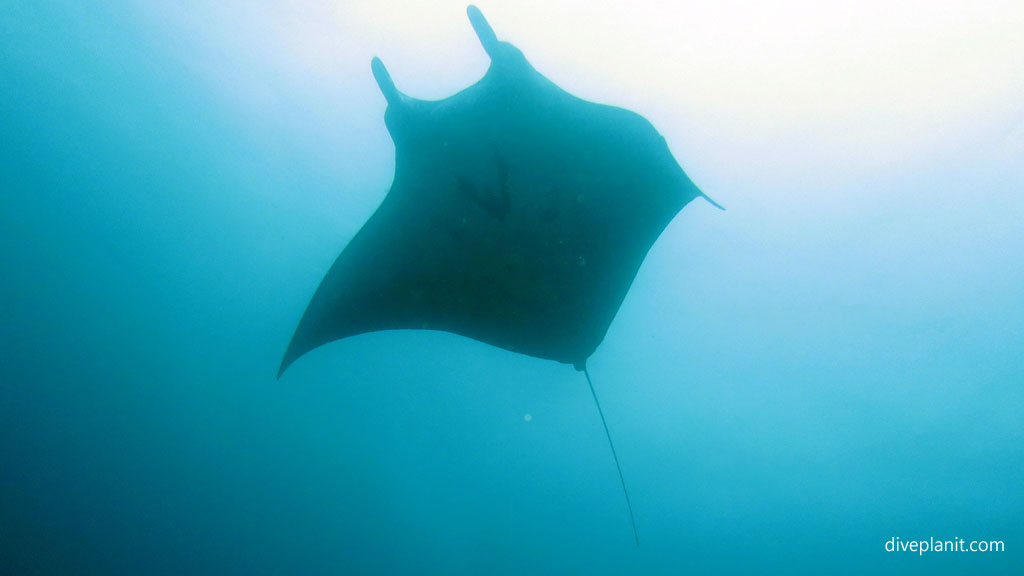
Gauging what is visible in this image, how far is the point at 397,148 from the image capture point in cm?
280

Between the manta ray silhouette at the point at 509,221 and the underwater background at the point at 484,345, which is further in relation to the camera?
the underwater background at the point at 484,345

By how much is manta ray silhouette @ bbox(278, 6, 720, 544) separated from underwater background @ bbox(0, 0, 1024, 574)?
5.58 metres

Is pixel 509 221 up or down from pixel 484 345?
down

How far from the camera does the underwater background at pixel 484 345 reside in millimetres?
7926

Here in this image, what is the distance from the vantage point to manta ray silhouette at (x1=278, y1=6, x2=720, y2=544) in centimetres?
274

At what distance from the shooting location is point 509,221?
303 centimetres

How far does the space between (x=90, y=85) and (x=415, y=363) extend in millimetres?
10302

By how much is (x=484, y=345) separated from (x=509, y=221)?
11.7 metres

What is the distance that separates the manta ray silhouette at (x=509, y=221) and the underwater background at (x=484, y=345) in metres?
5.58

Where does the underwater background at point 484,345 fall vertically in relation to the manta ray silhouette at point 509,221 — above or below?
above

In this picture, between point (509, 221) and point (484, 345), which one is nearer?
point (509, 221)

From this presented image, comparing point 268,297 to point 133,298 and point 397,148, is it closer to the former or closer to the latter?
point 133,298

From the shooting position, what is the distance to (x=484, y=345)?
14.5m

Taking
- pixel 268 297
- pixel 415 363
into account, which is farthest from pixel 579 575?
pixel 268 297
